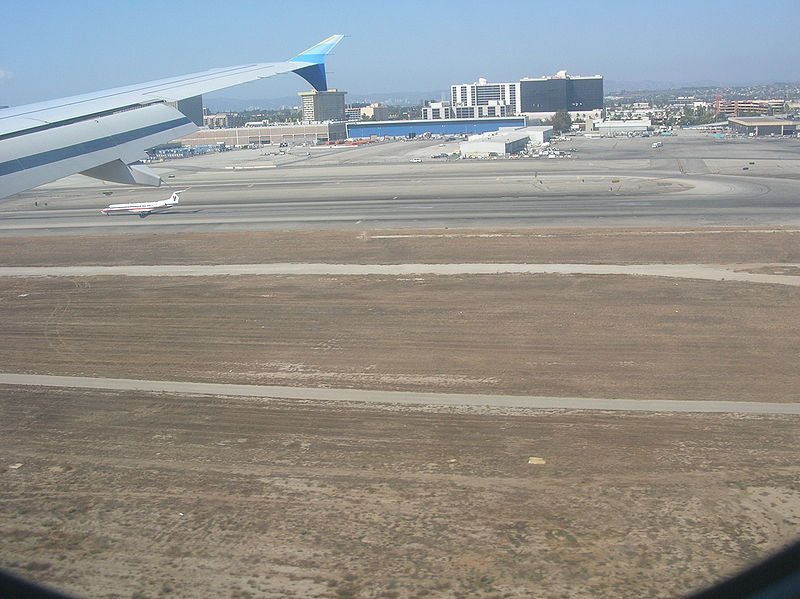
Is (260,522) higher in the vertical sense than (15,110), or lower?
lower

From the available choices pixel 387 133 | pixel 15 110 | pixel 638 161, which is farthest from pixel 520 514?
pixel 387 133

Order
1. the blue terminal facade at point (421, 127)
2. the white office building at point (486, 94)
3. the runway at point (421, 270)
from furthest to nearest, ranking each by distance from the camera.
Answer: the white office building at point (486, 94)
the blue terminal facade at point (421, 127)
the runway at point (421, 270)

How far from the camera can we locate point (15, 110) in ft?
37.2

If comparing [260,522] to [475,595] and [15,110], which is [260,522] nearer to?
[475,595]

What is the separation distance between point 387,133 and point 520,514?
108041 mm

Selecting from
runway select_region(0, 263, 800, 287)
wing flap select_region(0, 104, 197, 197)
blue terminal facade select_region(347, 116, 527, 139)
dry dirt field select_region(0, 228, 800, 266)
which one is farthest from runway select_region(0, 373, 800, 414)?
blue terminal facade select_region(347, 116, 527, 139)

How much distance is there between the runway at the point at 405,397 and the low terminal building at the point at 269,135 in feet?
323

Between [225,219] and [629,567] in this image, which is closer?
[629,567]

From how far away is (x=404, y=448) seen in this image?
9672 mm

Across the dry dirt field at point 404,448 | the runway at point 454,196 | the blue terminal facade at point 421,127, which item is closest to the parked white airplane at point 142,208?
the runway at point 454,196

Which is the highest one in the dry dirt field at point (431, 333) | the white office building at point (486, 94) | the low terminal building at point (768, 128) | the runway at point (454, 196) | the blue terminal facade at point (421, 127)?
the white office building at point (486, 94)

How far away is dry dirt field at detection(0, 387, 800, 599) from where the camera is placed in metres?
6.77

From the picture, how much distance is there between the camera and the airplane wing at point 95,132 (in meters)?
9.02

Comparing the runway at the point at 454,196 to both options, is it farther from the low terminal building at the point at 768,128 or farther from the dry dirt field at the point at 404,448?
the low terminal building at the point at 768,128
